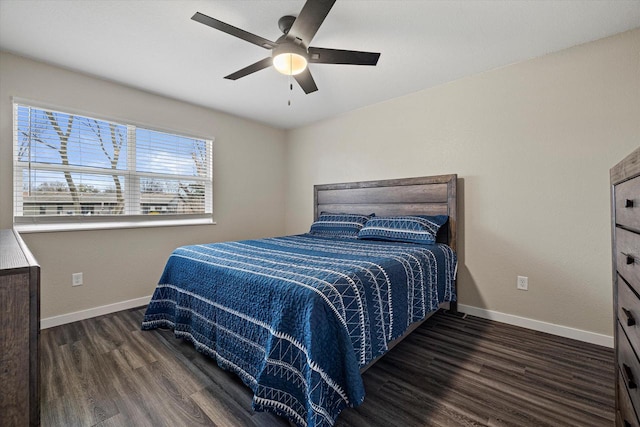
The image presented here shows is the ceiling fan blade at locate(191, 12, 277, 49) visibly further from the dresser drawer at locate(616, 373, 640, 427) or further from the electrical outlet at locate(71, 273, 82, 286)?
the electrical outlet at locate(71, 273, 82, 286)

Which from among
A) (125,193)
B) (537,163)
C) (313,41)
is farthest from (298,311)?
(125,193)

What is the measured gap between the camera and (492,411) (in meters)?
1.46

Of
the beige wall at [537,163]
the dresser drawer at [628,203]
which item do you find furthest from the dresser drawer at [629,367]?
the beige wall at [537,163]

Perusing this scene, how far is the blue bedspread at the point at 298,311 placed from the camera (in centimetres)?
127

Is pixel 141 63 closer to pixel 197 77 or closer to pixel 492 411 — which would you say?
pixel 197 77

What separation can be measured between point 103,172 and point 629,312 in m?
3.78

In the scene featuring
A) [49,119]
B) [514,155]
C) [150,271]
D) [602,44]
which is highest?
[602,44]

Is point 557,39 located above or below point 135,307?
above

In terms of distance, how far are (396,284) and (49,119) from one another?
329 centimetres

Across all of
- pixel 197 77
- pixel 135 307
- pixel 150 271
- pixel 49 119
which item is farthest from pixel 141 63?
pixel 135 307

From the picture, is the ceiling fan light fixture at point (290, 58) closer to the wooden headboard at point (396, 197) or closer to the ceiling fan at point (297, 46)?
the ceiling fan at point (297, 46)

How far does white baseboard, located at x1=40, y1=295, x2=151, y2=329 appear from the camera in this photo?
245 cm

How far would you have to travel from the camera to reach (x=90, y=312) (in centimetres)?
267

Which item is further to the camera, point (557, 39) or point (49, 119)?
point (49, 119)
